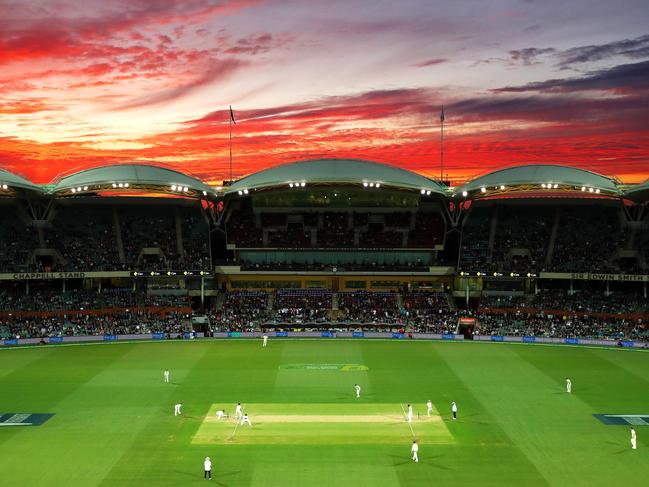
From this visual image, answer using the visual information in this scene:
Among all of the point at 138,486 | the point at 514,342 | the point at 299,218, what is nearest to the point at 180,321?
the point at 299,218

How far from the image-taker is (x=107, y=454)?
29797 mm

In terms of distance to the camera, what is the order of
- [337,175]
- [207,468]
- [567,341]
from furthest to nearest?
1. [337,175]
2. [567,341]
3. [207,468]

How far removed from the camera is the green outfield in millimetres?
27719

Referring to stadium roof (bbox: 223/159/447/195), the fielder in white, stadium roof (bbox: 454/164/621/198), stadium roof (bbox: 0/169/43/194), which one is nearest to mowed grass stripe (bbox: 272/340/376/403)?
the fielder in white

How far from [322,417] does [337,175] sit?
33.8m

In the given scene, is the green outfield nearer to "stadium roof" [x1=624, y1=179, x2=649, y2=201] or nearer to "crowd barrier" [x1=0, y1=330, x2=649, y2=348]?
"crowd barrier" [x1=0, y1=330, x2=649, y2=348]

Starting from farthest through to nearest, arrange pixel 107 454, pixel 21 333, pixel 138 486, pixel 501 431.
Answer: pixel 21 333
pixel 501 431
pixel 107 454
pixel 138 486

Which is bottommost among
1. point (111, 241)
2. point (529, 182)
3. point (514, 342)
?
point (514, 342)

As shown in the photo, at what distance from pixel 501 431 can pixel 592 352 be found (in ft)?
85.5

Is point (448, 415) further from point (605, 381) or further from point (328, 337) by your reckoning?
point (328, 337)

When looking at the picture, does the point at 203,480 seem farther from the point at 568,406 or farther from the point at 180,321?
the point at 180,321

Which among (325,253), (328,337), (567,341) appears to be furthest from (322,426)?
(325,253)

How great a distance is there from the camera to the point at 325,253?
75062 millimetres

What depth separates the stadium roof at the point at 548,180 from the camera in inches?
2491
